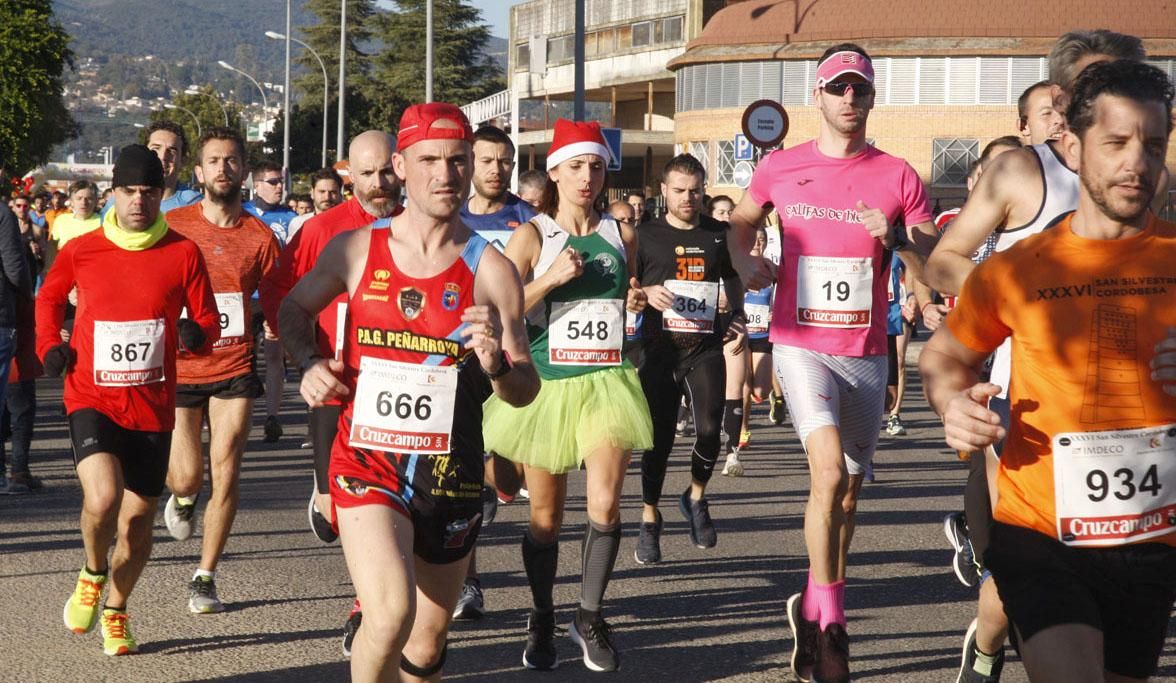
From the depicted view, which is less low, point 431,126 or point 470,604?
point 431,126

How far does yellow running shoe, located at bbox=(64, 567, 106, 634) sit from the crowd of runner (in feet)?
0.05

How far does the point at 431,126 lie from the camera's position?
5035 mm

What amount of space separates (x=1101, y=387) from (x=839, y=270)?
114 inches

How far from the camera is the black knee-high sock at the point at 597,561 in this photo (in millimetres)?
6844

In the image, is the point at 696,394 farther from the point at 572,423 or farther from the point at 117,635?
the point at 117,635

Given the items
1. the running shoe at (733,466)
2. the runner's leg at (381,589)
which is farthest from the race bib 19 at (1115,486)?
the running shoe at (733,466)

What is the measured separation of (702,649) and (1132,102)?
3.73m

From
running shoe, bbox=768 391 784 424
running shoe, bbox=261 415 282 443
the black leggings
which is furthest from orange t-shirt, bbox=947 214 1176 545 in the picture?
running shoe, bbox=768 391 784 424

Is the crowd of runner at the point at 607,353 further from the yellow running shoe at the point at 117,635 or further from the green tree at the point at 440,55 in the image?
the green tree at the point at 440,55

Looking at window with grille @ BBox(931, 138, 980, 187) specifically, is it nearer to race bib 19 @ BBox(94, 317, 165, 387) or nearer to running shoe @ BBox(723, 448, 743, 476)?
running shoe @ BBox(723, 448, 743, 476)

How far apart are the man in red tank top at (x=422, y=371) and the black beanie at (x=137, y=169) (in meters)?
2.33

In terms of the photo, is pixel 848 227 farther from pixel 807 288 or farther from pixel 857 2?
pixel 857 2

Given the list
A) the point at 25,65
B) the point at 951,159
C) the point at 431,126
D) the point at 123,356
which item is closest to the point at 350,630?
the point at 123,356

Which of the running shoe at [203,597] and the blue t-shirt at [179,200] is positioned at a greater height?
the blue t-shirt at [179,200]
